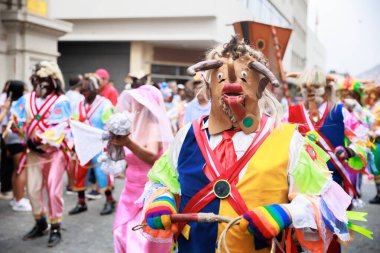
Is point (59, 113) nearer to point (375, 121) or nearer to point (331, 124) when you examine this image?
point (331, 124)

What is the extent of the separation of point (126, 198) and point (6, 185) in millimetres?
4150

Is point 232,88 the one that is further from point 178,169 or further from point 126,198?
point 126,198

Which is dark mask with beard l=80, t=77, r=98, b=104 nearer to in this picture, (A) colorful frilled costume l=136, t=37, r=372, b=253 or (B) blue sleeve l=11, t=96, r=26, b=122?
(B) blue sleeve l=11, t=96, r=26, b=122

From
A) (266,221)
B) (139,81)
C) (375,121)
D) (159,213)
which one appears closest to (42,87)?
(139,81)

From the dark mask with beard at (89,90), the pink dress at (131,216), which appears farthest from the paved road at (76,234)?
the dark mask with beard at (89,90)

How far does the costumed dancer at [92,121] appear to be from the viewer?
6.95m

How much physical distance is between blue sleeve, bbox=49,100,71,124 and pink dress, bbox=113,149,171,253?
64.4 inches

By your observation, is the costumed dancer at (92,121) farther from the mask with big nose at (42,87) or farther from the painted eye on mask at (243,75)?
the painted eye on mask at (243,75)

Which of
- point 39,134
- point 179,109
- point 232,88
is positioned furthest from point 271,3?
point 179,109

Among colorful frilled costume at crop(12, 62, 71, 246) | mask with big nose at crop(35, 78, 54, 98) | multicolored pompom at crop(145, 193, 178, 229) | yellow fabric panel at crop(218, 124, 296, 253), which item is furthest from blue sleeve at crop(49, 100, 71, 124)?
yellow fabric panel at crop(218, 124, 296, 253)

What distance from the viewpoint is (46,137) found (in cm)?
532

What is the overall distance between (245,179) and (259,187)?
76 millimetres

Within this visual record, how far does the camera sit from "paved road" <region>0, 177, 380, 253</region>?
5375 mm

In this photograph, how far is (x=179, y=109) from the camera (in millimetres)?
10461
